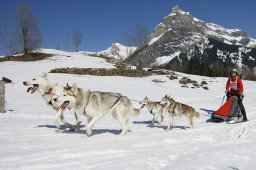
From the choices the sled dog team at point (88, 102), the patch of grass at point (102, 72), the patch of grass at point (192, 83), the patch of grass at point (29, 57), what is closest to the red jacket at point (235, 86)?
the sled dog team at point (88, 102)

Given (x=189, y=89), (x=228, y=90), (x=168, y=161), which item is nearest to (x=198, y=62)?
(x=189, y=89)

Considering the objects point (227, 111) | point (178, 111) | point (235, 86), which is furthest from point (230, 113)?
→ point (178, 111)

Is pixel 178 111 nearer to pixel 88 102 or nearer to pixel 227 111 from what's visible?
pixel 227 111

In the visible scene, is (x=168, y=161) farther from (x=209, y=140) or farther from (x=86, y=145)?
(x=209, y=140)

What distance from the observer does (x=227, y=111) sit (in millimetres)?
12406

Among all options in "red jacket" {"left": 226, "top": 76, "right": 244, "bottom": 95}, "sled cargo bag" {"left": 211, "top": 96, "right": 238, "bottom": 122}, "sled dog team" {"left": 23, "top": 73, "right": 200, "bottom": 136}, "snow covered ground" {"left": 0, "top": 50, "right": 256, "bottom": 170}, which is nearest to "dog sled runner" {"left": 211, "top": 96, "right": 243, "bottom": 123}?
"sled cargo bag" {"left": 211, "top": 96, "right": 238, "bottom": 122}

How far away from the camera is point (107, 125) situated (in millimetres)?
11641

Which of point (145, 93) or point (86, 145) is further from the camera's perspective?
point (145, 93)

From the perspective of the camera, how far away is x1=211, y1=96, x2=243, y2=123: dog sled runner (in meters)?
12.3

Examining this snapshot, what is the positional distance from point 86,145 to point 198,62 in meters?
115

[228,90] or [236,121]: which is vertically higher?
[228,90]

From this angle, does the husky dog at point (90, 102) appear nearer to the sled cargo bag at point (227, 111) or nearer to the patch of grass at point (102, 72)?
the sled cargo bag at point (227, 111)

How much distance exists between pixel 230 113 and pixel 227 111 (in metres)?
0.12

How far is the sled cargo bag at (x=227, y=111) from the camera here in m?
12.3
